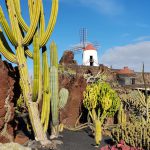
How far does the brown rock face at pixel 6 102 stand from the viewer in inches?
370

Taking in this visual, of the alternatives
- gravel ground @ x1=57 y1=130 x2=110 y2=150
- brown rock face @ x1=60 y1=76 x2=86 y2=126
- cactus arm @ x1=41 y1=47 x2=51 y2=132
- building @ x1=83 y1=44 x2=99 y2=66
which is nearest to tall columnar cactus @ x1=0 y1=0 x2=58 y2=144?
cactus arm @ x1=41 y1=47 x2=51 y2=132

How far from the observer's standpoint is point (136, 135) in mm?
9297

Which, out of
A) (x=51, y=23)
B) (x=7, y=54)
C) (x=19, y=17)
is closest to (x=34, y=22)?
(x=51, y=23)

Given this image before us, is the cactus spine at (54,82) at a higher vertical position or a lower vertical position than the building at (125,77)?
lower

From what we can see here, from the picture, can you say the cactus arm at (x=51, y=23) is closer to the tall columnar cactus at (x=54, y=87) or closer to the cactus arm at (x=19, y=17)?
the cactus arm at (x=19, y=17)

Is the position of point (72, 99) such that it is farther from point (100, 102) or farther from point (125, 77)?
point (125, 77)

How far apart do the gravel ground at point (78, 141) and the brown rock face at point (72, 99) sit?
3.88 feet

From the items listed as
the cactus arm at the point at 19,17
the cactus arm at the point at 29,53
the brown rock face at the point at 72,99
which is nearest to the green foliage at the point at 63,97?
the brown rock face at the point at 72,99

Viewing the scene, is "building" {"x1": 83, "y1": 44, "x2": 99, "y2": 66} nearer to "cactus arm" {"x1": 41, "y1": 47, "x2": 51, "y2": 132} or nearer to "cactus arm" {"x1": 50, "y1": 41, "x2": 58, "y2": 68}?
"cactus arm" {"x1": 50, "y1": 41, "x2": 58, "y2": 68}

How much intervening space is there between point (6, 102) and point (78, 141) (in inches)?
100

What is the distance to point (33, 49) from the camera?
9438 mm

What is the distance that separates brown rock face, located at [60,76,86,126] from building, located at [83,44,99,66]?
28.8m

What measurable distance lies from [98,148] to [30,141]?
6.33 feet

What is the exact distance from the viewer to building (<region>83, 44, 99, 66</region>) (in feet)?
140
